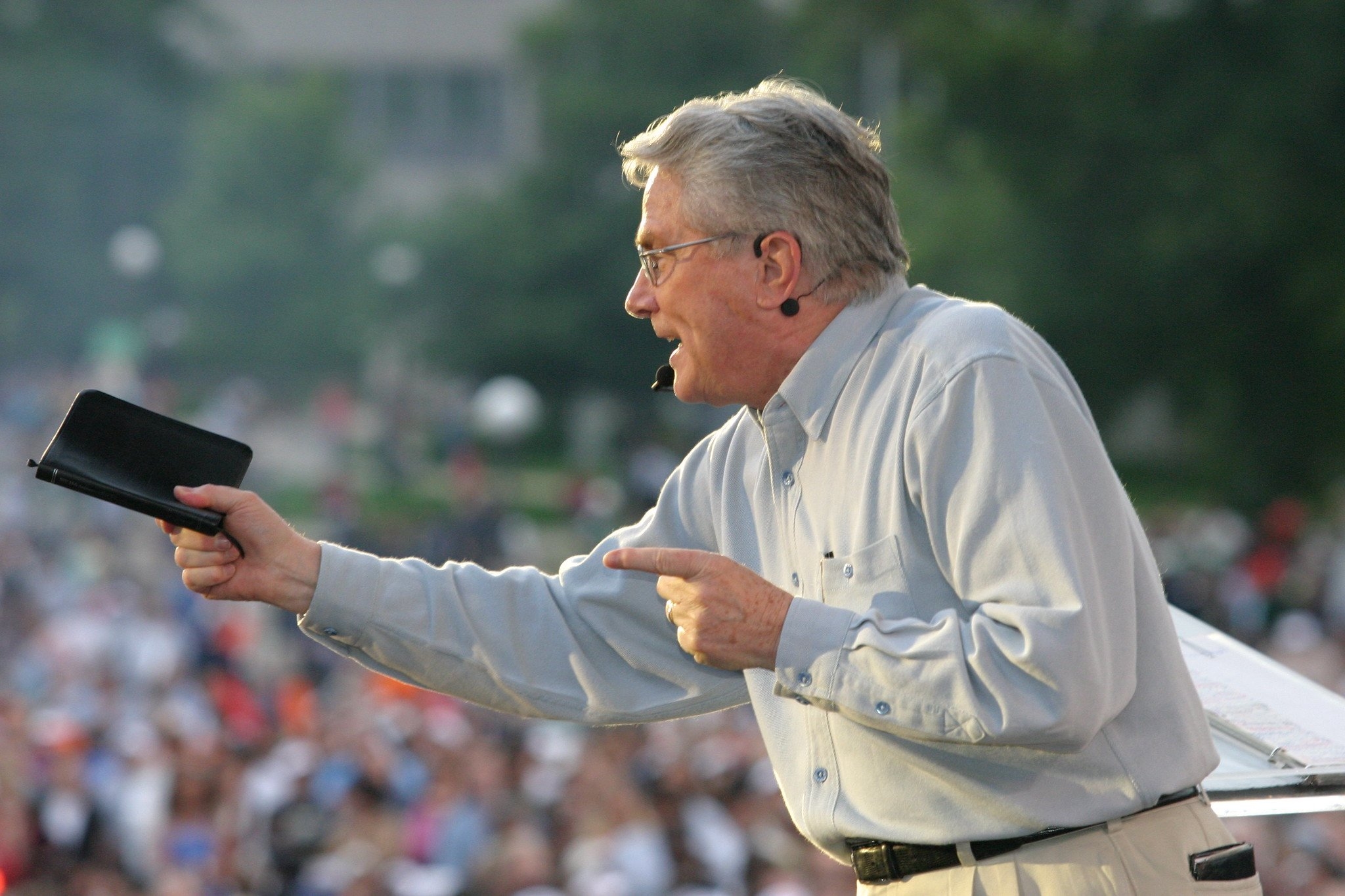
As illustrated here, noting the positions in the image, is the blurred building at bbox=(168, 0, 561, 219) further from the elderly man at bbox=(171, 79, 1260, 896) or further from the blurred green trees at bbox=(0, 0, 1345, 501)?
the elderly man at bbox=(171, 79, 1260, 896)

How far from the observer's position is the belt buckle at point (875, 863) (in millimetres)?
2422

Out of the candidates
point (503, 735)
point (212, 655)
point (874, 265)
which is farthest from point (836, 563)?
point (212, 655)

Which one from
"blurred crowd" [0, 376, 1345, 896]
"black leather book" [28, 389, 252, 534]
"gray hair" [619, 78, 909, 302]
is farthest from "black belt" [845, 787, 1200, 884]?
"blurred crowd" [0, 376, 1345, 896]

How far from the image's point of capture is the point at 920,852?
2.39 meters

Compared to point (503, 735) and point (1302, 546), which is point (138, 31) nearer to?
point (1302, 546)

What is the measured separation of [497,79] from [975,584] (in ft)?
168

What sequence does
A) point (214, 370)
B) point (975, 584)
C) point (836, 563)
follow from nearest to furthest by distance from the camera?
point (975, 584) → point (836, 563) → point (214, 370)

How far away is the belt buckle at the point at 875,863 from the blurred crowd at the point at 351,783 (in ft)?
8.87

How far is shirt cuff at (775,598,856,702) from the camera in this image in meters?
2.14

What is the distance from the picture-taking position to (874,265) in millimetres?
2498

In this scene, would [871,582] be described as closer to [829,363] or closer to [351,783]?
[829,363]

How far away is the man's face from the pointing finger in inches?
13.6

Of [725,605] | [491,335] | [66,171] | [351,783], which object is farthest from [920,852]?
[66,171]

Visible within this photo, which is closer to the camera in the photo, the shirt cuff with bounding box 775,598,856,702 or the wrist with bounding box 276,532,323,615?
the shirt cuff with bounding box 775,598,856,702
